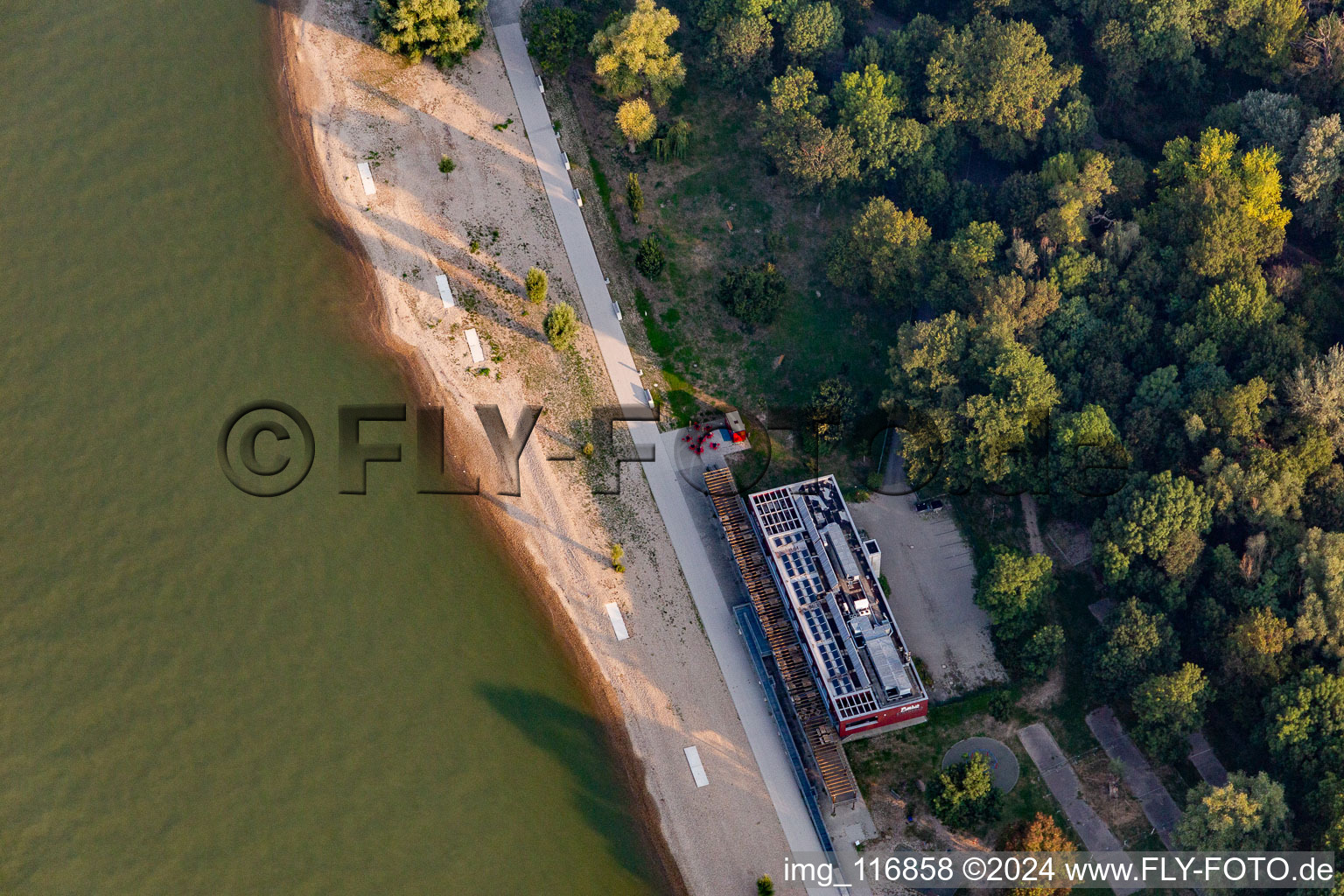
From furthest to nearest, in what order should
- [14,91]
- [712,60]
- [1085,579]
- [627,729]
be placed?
[712,60] → [14,91] → [1085,579] → [627,729]

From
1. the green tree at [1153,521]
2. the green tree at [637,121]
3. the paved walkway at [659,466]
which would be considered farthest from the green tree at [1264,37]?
the paved walkway at [659,466]

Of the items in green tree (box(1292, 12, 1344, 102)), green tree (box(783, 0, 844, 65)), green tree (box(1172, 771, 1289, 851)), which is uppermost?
green tree (box(783, 0, 844, 65))

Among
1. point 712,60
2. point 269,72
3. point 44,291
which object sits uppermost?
point 269,72

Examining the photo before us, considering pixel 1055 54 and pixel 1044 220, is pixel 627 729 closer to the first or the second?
pixel 1044 220

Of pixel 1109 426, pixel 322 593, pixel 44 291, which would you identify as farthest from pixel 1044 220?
pixel 44 291

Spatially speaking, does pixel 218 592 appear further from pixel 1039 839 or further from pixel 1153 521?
pixel 1153 521

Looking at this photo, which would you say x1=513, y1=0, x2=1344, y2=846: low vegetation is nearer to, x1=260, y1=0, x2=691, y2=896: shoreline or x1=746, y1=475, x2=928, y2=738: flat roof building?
x1=746, y1=475, x2=928, y2=738: flat roof building

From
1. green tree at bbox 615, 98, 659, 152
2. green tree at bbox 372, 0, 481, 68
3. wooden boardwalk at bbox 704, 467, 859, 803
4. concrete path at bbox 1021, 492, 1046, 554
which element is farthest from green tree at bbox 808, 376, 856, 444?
green tree at bbox 372, 0, 481, 68

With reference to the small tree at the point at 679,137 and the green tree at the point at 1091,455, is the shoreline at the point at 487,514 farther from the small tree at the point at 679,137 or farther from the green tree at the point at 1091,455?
the green tree at the point at 1091,455
